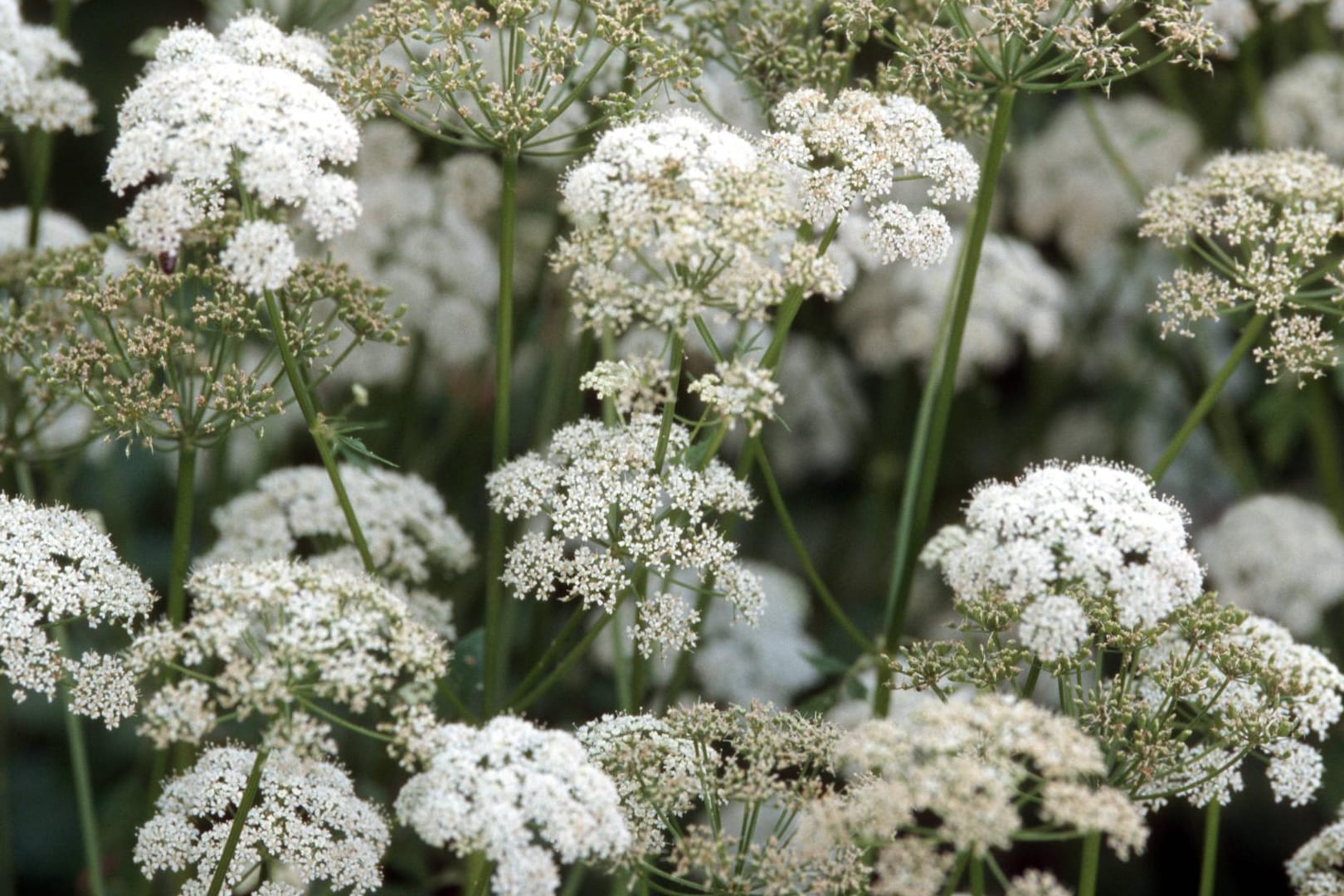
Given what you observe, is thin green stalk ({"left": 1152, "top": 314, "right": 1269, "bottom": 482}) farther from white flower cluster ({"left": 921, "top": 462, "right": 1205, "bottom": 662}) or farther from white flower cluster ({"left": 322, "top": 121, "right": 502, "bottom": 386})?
white flower cluster ({"left": 322, "top": 121, "right": 502, "bottom": 386})

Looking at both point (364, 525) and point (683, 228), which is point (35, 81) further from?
point (683, 228)

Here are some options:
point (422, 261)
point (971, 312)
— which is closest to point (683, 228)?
point (422, 261)

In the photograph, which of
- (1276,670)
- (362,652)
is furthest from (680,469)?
(1276,670)

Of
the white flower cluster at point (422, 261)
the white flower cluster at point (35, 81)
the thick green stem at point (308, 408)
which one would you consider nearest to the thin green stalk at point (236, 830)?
the thick green stem at point (308, 408)

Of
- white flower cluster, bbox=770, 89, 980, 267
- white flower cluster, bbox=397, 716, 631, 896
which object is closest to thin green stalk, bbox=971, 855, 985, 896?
white flower cluster, bbox=397, 716, 631, 896

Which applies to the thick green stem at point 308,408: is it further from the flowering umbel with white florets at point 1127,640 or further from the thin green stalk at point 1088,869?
the thin green stalk at point 1088,869

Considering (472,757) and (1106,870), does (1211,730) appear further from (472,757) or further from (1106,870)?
(1106,870)
